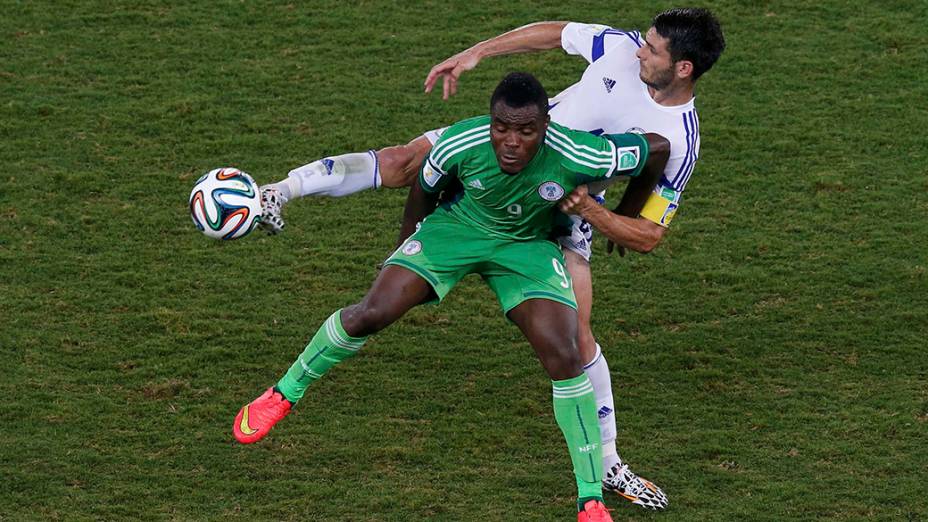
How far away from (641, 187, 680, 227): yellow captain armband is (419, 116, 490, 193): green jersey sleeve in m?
0.92

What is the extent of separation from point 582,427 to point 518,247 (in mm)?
929

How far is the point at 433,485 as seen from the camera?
771 centimetres

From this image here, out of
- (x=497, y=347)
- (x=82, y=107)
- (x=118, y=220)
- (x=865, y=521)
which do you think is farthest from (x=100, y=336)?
(x=865, y=521)

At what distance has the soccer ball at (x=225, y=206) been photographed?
272 inches

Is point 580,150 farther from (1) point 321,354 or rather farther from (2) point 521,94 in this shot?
(1) point 321,354

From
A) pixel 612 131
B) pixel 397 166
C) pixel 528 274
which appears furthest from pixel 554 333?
pixel 397 166

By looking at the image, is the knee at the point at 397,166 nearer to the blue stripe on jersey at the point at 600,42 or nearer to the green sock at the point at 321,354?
the green sock at the point at 321,354

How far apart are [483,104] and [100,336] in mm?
3982

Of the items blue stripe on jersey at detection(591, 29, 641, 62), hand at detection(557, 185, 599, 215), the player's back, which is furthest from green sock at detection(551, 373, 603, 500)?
blue stripe on jersey at detection(591, 29, 641, 62)

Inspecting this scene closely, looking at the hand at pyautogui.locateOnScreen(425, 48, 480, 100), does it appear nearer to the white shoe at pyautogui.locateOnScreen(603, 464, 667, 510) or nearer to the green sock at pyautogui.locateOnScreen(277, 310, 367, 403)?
the green sock at pyautogui.locateOnScreen(277, 310, 367, 403)

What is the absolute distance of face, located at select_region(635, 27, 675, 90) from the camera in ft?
24.1

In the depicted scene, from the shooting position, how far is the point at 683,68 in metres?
7.35

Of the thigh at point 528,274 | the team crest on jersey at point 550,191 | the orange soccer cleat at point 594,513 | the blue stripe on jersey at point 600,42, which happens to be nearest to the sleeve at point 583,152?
the team crest on jersey at point 550,191

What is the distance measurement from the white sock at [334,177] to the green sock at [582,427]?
1.48 metres
